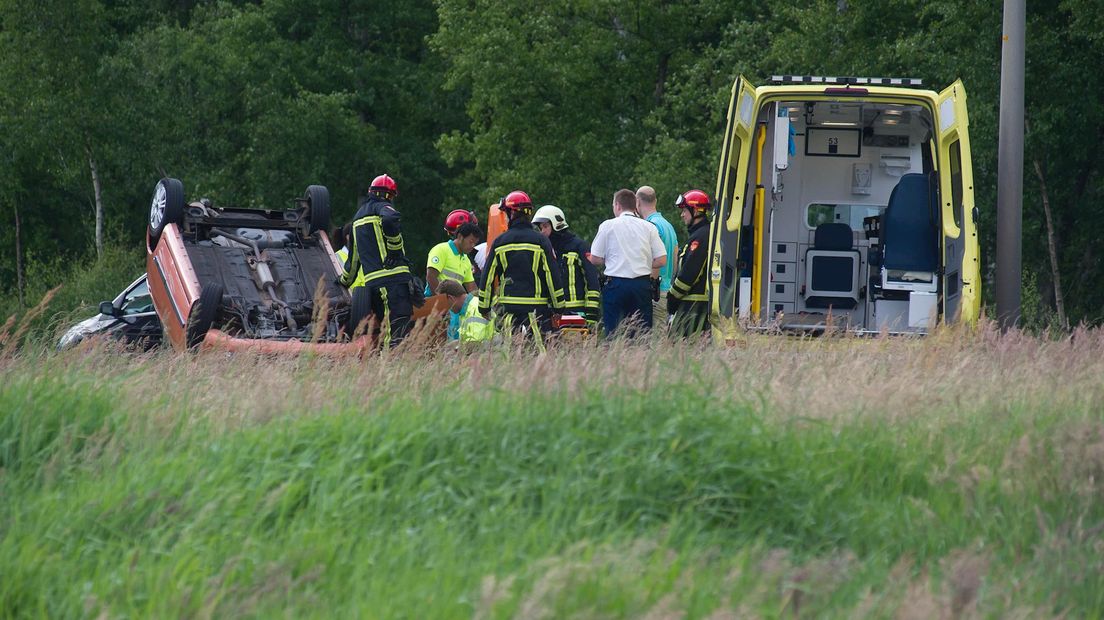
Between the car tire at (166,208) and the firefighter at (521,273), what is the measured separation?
3.43 meters

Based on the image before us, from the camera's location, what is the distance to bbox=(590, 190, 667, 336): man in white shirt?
34.6 feet

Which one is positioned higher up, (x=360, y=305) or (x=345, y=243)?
(x=345, y=243)

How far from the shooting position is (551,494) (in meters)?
4.83

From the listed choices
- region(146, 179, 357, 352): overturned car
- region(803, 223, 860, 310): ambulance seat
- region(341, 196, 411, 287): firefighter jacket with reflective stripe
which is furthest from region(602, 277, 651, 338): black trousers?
region(146, 179, 357, 352): overturned car

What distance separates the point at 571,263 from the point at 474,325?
1660 mm

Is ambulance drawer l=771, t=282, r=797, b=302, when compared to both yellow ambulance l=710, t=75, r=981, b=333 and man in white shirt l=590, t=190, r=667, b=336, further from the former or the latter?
man in white shirt l=590, t=190, r=667, b=336

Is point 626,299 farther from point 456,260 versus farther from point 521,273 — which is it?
point 456,260

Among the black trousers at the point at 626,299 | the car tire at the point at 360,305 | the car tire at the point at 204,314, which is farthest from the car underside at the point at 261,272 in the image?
the black trousers at the point at 626,299

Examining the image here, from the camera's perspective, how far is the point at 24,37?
1112 inches

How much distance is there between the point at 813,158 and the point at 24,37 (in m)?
21.9

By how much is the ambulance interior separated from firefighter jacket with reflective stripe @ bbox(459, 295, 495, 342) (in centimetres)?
213

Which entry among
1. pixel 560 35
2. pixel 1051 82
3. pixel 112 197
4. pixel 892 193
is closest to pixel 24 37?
pixel 112 197

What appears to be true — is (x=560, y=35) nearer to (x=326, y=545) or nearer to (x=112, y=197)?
(x=112, y=197)

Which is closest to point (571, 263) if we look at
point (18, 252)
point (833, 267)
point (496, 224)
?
point (833, 267)
